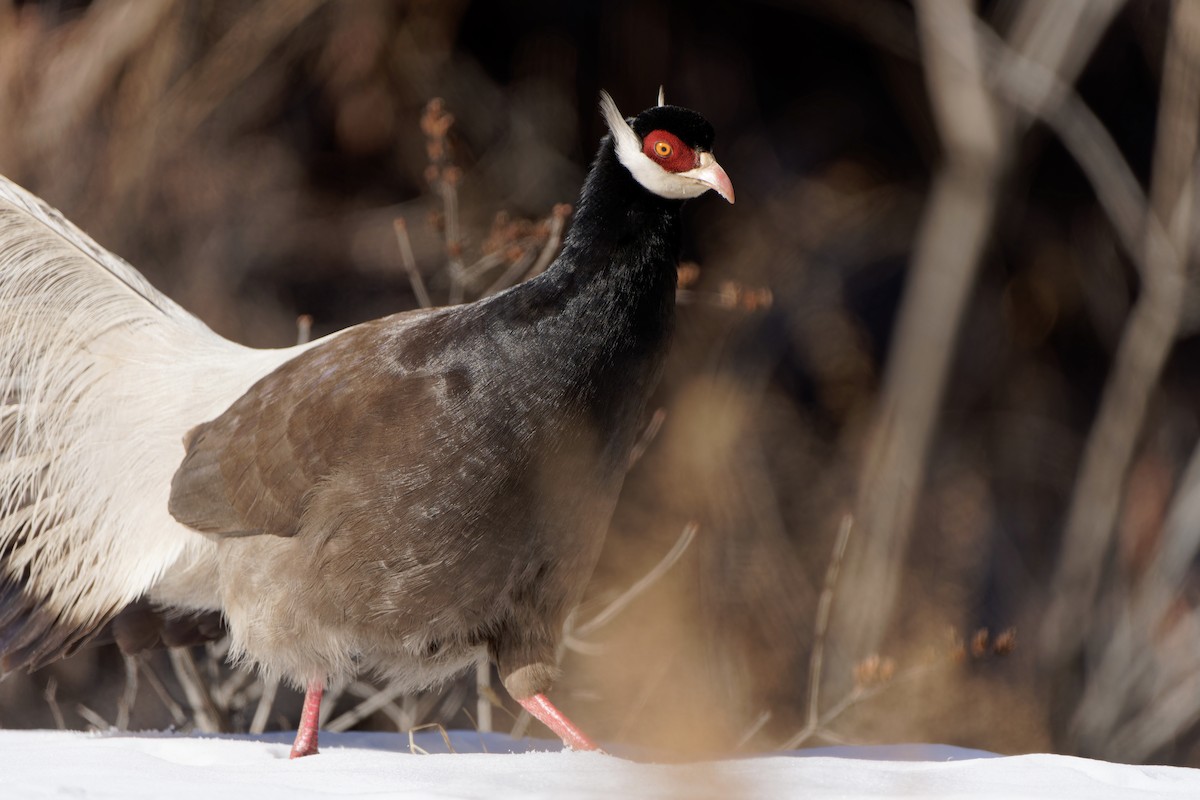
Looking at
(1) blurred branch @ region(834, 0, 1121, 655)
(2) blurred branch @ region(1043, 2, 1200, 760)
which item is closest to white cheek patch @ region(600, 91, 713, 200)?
(1) blurred branch @ region(834, 0, 1121, 655)

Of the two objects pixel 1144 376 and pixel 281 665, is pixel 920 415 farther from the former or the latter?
pixel 281 665

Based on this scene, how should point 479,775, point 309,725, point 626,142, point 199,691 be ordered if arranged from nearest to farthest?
point 479,775
point 309,725
point 626,142
point 199,691

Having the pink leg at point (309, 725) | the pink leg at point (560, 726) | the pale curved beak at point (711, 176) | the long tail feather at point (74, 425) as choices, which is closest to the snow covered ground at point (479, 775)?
the pink leg at point (309, 725)

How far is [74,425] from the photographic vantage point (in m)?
4.07

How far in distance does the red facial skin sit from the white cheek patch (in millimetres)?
14

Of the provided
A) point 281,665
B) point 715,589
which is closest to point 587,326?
point 281,665

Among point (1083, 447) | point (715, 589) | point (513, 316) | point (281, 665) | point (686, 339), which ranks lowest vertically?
point (1083, 447)

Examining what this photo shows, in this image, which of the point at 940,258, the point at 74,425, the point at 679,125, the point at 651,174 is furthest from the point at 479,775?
the point at 940,258

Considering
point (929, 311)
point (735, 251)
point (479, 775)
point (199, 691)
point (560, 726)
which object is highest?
point (479, 775)

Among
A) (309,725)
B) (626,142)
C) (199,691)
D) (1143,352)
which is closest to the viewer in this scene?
(309,725)

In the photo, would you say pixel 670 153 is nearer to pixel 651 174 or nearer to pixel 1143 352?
pixel 651 174

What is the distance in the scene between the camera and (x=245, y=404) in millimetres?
3816

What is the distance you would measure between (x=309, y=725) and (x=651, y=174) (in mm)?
1597

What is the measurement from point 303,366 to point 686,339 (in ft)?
16.2
